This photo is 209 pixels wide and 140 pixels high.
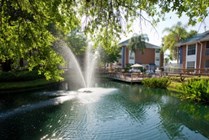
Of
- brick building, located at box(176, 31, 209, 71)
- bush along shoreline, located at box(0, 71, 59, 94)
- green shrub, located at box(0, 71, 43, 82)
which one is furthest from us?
brick building, located at box(176, 31, 209, 71)

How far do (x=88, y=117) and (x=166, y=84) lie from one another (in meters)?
15.9

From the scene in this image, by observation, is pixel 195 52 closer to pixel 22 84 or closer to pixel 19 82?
pixel 22 84

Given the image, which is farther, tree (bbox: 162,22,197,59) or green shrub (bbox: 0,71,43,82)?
tree (bbox: 162,22,197,59)

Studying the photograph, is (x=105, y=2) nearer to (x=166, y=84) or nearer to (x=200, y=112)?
(x=200, y=112)

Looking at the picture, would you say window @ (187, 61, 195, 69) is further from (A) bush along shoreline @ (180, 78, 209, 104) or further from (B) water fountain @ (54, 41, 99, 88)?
(A) bush along shoreline @ (180, 78, 209, 104)

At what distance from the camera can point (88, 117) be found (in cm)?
1307

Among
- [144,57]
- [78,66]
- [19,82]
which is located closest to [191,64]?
[78,66]

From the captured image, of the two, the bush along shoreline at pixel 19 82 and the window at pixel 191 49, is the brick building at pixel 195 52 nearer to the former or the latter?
the window at pixel 191 49

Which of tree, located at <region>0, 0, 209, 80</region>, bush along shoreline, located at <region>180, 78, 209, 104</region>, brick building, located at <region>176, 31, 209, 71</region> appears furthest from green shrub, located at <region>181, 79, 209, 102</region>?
brick building, located at <region>176, 31, 209, 71</region>

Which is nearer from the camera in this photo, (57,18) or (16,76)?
(57,18)

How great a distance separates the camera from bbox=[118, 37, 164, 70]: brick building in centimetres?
6116

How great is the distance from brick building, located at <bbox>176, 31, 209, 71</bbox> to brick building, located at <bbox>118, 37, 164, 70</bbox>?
21.0 meters

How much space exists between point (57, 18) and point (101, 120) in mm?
7614

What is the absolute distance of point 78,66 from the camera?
47750 millimetres
